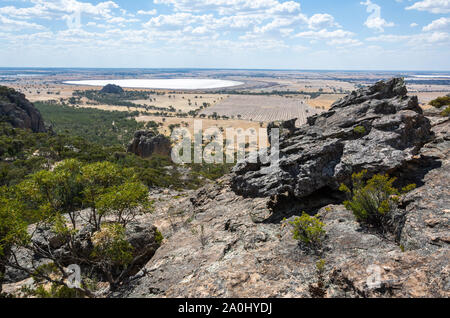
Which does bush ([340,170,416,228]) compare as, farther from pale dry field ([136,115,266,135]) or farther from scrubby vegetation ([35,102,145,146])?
pale dry field ([136,115,266,135])

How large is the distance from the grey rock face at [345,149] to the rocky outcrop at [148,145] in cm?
4534

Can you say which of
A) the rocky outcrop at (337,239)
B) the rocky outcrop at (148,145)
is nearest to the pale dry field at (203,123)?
the rocky outcrop at (148,145)

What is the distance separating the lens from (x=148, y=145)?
209 ft

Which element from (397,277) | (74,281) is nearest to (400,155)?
(397,277)

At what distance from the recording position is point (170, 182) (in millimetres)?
44875

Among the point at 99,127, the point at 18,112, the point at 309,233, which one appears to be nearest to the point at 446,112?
the point at 309,233

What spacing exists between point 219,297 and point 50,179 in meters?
11.5

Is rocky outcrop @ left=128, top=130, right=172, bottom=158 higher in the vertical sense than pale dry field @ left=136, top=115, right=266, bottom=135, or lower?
lower

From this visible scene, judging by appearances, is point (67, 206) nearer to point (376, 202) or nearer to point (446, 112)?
point (376, 202)

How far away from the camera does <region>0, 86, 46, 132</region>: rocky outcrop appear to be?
71.1 m

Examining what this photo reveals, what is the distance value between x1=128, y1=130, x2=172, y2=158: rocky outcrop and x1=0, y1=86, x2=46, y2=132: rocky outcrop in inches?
1342

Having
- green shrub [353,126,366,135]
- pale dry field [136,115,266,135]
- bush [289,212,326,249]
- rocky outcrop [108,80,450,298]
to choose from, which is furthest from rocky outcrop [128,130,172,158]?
pale dry field [136,115,266,135]

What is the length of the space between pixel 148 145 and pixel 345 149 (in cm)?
5357
